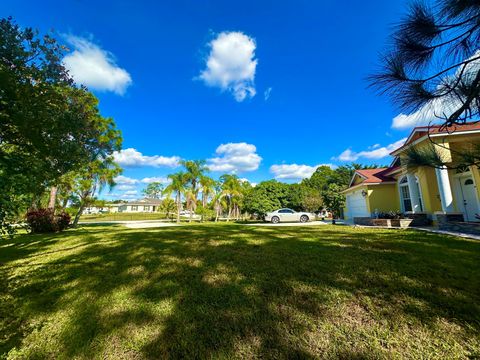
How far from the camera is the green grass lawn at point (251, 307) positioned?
2.08 meters

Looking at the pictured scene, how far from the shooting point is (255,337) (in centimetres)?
220

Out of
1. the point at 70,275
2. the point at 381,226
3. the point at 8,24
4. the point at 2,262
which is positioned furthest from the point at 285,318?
the point at 381,226

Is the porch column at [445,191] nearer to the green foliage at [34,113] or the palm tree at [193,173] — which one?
the green foliage at [34,113]

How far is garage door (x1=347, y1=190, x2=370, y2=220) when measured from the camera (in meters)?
15.5

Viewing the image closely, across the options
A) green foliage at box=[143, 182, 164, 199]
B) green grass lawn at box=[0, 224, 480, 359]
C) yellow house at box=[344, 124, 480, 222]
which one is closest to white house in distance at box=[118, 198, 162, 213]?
green foliage at box=[143, 182, 164, 199]

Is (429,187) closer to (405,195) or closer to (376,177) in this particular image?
(405,195)

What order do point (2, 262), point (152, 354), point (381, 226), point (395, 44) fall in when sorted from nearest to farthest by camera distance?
1. point (152, 354)
2. point (395, 44)
3. point (2, 262)
4. point (381, 226)

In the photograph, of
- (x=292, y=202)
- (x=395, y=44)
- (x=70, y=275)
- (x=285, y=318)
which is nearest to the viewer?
(x=285, y=318)

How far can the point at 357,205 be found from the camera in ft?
55.7

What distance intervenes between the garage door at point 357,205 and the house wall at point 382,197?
634 mm

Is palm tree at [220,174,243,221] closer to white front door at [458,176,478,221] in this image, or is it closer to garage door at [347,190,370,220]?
garage door at [347,190,370,220]

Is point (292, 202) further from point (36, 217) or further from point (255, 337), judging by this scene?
point (255, 337)

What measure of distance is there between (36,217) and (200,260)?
12.2 m

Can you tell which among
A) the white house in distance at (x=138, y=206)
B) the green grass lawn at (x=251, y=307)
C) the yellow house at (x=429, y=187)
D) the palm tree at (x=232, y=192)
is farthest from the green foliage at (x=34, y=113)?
the white house in distance at (x=138, y=206)
